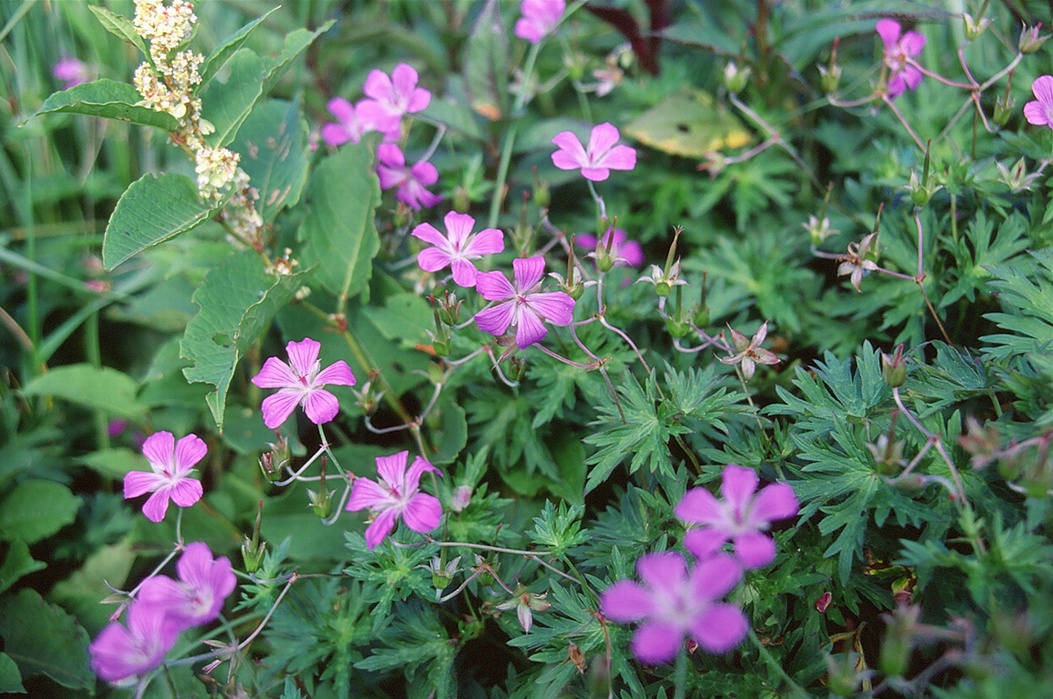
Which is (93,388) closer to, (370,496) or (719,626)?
(370,496)

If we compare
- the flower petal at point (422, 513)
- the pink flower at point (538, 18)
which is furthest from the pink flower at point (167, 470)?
the pink flower at point (538, 18)

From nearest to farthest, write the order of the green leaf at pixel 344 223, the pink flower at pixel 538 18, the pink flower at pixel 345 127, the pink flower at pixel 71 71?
the green leaf at pixel 344 223 < the pink flower at pixel 345 127 < the pink flower at pixel 538 18 < the pink flower at pixel 71 71

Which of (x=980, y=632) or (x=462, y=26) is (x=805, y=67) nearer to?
(x=462, y=26)

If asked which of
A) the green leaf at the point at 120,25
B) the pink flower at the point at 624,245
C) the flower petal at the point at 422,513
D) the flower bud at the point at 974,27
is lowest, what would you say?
the pink flower at the point at 624,245

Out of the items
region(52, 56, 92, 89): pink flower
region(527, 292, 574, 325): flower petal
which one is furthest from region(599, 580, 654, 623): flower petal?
region(52, 56, 92, 89): pink flower

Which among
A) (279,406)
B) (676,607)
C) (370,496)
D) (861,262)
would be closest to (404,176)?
(279,406)

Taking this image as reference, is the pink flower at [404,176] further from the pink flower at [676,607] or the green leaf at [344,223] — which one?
the pink flower at [676,607]

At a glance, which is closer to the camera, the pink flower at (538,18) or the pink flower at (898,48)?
the pink flower at (898,48)
